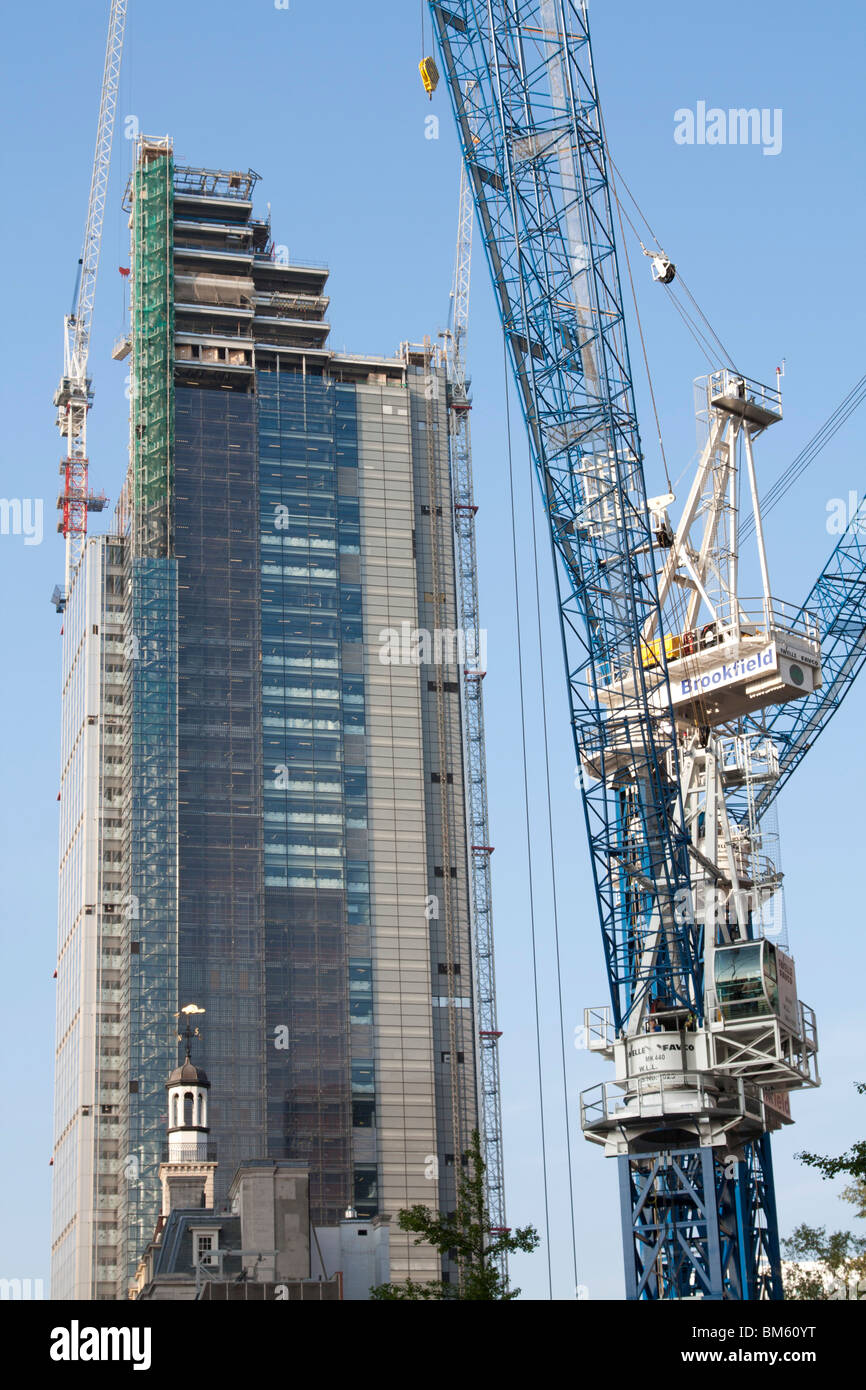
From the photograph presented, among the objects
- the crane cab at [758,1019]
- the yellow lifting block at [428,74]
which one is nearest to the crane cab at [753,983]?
the crane cab at [758,1019]

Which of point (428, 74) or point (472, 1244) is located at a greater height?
point (428, 74)

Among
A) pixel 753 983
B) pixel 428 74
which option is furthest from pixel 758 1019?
pixel 428 74

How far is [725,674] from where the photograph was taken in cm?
9456

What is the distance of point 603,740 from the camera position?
298 feet

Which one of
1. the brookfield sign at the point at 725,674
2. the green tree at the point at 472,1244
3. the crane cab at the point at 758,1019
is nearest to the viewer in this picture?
the green tree at the point at 472,1244

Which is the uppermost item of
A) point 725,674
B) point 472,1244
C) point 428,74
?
point 428,74

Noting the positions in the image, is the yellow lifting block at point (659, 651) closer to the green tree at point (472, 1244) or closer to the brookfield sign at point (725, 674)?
the brookfield sign at point (725, 674)

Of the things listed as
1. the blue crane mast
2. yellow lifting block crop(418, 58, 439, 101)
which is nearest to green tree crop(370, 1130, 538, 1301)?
the blue crane mast

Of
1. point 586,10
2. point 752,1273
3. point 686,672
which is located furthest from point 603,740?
point 586,10

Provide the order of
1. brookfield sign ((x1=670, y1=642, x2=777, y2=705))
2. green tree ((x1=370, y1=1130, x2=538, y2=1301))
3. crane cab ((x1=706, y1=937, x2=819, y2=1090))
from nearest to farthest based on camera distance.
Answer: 1. green tree ((x1=370, y1=1130, x2=538, y2=1301))
2. crane cab ((x1=706, y1=937, x2=819, y2=1090))
3. brookfield sign ((x1=670, y1=642, x2=777, y2=705))

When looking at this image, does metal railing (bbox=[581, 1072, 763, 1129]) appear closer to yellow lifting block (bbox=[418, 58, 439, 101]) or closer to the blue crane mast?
the blue crane mast

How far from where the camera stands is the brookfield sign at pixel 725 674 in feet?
305

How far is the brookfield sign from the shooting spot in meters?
93.0

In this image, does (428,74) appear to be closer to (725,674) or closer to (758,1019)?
(725,674)
